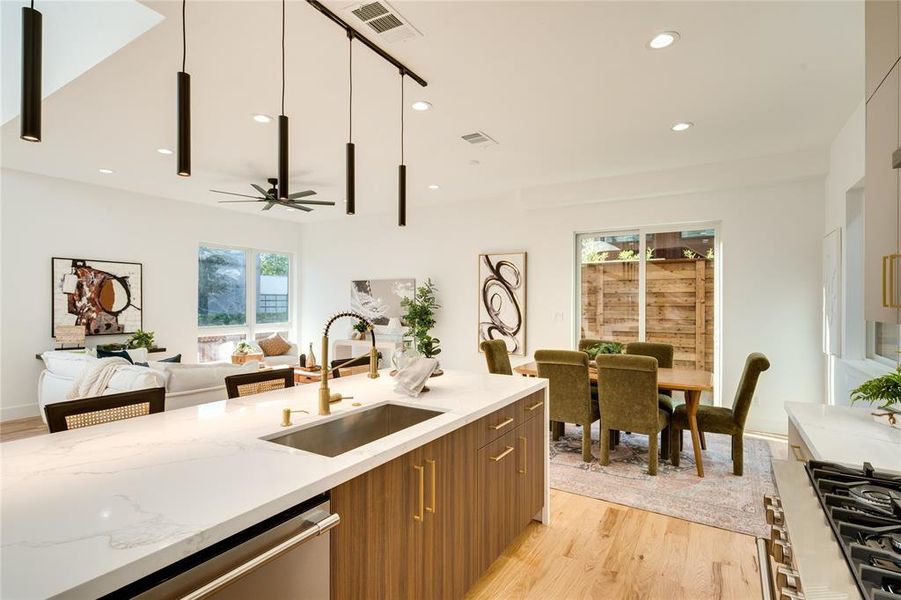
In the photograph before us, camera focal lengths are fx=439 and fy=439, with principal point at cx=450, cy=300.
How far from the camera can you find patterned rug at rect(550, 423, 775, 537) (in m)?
2.85

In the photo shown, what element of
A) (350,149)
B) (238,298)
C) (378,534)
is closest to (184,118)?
(350,149)

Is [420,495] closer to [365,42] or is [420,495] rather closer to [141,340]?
[365,42]

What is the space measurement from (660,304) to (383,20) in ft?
14.2

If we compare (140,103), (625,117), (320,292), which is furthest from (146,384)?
(320,292)

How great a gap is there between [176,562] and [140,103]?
3519 mm

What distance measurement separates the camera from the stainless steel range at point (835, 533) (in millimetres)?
860

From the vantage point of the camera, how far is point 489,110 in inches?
133

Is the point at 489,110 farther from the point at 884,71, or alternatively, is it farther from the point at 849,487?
the point at 849,487

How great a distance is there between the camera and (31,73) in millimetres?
1129

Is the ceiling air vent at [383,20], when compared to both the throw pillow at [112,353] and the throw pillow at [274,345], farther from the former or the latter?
the throw pillow at [274,345]

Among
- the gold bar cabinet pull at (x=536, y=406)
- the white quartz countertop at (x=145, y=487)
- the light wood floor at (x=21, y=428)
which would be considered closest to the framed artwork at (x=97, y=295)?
the light wood floor at (x=21, y=428)

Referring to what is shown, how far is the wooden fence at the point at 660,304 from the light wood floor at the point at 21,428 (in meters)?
6.21

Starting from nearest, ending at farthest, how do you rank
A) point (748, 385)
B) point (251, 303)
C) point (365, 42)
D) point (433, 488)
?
1. point (433, 488)
2. point (365, 42)
3. point (748, 385)
4. point (251, 303)

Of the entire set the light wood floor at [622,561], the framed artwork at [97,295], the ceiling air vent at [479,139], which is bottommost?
the light wood floor at [622,561]
